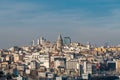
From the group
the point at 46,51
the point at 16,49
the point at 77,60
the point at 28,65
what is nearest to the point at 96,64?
the point at 77,60

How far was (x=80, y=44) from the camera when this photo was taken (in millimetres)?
115688

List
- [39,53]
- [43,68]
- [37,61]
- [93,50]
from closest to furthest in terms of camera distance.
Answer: [43,68] < [37,61] < [39,53] < [93,50]

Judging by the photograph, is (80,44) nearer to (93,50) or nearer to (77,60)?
(93,50)

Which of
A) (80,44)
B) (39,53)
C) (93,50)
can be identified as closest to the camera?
(39,53)

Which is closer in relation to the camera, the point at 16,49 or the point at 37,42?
the point at 16,49

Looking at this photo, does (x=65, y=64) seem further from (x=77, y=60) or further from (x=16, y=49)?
(x=16, y=49)

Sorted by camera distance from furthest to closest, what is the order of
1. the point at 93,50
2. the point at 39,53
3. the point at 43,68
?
the point at 93,50, the point at 39,53, the point at 43,68

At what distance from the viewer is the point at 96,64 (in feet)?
277

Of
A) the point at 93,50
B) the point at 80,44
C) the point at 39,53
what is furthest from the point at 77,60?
the point at 80,44

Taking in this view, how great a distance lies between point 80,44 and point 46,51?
1826cm

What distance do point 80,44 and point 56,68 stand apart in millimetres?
35509

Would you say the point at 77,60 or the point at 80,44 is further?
the point at 80,44

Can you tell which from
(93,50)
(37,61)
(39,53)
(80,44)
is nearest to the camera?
(37,61)

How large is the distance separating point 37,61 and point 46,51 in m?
11.7
